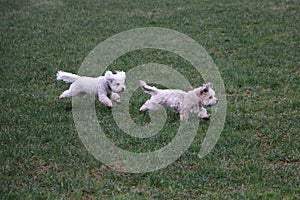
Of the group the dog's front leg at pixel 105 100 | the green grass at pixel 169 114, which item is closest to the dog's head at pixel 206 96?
the green grass at pixel 169 114

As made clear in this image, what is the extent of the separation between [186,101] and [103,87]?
3.77 feet

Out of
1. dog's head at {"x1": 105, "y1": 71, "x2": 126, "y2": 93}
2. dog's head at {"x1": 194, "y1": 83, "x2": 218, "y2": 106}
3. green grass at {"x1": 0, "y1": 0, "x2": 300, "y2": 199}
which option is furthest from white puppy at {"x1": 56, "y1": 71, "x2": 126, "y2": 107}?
dog's head at {"x1": 194, "y1": 83, "x2": 218, "y2": 106}

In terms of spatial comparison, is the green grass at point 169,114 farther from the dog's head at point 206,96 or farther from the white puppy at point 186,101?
the dog's head at point 206,96

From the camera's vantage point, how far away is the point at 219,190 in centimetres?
489

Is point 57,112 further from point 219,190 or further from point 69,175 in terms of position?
point 219,190

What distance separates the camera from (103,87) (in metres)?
7.00

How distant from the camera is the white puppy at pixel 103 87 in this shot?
6941 mm

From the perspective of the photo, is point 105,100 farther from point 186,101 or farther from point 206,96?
point 206,96

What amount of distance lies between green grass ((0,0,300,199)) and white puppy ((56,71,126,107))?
0.66ft

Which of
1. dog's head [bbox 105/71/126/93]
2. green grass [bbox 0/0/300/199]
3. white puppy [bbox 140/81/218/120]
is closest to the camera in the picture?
green grass [bbox 0/0/300/199]

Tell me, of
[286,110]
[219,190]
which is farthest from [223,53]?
[219,190]

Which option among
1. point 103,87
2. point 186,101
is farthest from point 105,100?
point 186,101

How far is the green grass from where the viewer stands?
16.3ft

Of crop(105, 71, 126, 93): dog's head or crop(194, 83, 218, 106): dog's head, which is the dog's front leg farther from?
crop(194, 83, 218, 106): dog's head
